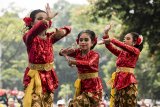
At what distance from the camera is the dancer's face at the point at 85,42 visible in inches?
324

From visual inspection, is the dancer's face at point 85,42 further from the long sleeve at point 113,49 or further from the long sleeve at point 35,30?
the long sleeve at point 113,49

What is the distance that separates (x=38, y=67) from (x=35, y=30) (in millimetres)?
611

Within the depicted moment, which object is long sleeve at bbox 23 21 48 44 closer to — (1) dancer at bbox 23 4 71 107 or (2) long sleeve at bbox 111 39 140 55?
(1) dancer at bbox 23 4 71 107

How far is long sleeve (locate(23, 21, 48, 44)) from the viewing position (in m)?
7.25

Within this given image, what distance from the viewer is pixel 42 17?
7.62m

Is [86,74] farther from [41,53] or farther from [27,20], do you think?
[27,20]

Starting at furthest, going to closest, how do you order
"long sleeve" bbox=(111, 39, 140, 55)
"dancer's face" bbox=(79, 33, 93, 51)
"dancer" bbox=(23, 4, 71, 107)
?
"long sleeve" bbox=(111, 39, 140, 55)
"dancer's face" bbox=(79, 33, 93, 51)
"dancer" bbox=(23, 4, 71, 107)

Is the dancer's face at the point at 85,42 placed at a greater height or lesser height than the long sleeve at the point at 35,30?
lesser

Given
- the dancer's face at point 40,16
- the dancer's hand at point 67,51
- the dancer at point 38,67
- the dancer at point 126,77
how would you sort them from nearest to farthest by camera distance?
the dancer at point 38,67 → the dancer's face at point 40,16 → the dancer's hand at point 67,51 → the dancer at point 126,77

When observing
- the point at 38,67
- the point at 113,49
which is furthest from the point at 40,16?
the point at 113,49

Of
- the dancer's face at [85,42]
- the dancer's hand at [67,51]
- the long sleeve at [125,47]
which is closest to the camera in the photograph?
the dancer's hand at [67,51]

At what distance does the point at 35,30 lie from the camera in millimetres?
7312

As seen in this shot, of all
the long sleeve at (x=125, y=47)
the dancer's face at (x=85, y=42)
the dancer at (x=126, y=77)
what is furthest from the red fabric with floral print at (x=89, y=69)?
the dancer at (x=126, y=77)

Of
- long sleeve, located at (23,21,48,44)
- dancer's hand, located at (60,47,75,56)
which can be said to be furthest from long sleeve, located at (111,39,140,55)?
long sleeve, located at (23,21,48,44)
